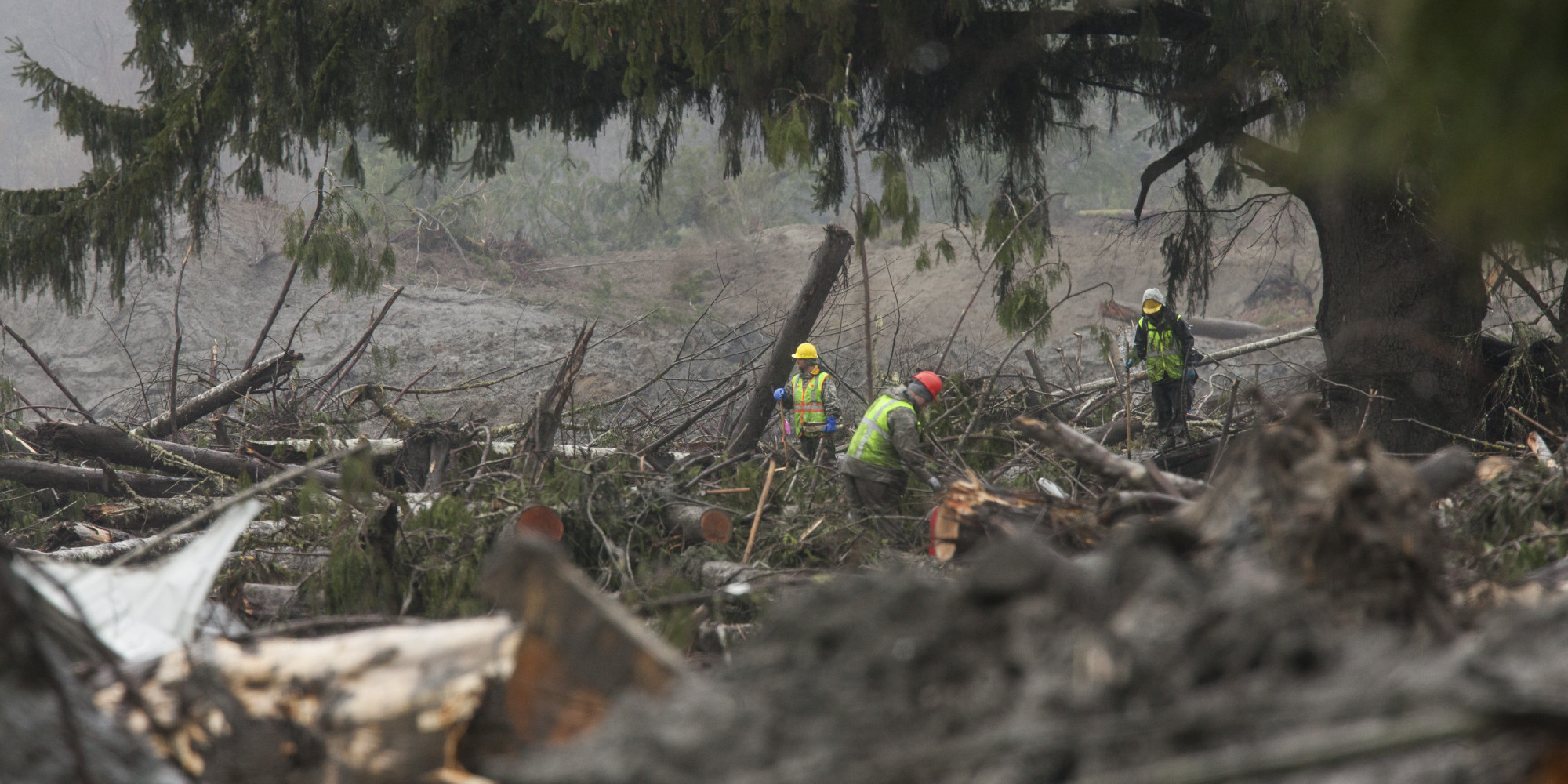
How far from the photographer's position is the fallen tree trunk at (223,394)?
765 centimetres

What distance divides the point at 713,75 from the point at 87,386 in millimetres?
20635

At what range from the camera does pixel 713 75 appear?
598 cm

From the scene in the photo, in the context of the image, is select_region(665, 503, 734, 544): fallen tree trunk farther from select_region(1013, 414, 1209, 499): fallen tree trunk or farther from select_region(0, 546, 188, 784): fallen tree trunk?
select_region(0, 546, 188, 784): fallen tree trunk

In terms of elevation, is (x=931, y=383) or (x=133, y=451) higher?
(x=931, y=383)

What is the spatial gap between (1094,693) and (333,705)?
119 centimetres

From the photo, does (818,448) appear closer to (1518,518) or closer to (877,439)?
(877,439)

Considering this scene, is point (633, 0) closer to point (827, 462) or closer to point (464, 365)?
point (827, 462)

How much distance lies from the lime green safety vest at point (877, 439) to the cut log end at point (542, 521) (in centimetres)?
204

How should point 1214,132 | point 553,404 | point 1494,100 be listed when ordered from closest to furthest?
1. point 1494,100
2. point 553,404
3. point 1214,132

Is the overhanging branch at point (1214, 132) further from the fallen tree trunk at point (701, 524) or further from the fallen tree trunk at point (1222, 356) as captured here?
the fallen tree trunk at point (701, 524)

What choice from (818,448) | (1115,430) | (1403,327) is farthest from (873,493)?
(1403,327)

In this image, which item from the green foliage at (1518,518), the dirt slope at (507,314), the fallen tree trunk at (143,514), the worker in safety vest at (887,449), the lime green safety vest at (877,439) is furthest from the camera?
the dirt slope at (507,314)

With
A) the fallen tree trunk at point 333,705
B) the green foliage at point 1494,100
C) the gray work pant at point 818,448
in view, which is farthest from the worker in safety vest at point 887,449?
the green foliage at point 1494,100

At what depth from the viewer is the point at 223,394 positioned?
306 inches
